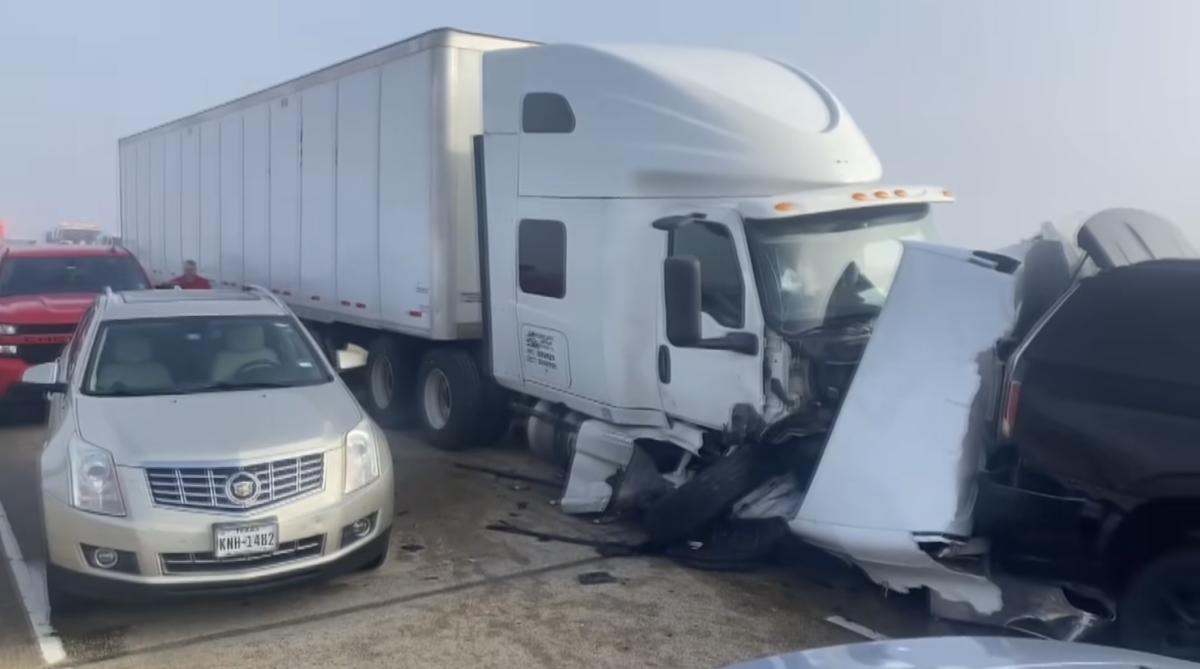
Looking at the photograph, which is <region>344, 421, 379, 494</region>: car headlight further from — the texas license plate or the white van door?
the white van door

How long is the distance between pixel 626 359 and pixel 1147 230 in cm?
337

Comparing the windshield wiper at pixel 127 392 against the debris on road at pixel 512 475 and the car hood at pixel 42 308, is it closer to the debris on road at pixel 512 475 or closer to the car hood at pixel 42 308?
the debris on road at pixel 512 475

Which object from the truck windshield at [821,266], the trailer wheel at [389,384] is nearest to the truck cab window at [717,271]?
the truck windshield at [821,266]

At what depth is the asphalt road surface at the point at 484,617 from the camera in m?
5.50

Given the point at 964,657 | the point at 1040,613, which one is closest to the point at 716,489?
the point at 1040,613

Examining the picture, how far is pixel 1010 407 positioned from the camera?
Result: 517 centimetres

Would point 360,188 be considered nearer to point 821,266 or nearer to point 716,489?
point 821,266

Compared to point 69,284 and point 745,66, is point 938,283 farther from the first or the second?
point 69,284

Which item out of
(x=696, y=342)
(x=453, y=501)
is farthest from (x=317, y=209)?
(x=696, y=342)

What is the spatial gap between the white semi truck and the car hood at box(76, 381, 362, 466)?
6.96 feet

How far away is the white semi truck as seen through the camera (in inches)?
229

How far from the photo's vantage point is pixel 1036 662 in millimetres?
2791

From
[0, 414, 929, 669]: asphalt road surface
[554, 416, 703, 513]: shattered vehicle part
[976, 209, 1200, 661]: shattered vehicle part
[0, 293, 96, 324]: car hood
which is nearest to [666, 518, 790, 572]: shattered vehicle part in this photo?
[0, 414, 929, 669]: asphalt road surface

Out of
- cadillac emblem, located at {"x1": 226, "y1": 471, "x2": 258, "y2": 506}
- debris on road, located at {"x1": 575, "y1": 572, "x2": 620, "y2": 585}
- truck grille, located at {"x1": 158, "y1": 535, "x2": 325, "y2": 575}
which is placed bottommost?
debris on road, located at {"x1": 575, "y1": 572, "x2": 620, "y2": 585}
